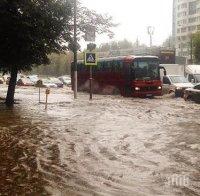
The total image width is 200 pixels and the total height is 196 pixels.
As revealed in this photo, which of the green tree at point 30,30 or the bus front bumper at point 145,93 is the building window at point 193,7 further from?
the green tree at point 30,30

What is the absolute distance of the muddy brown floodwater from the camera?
25.8 ft

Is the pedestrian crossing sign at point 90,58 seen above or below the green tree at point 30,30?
below

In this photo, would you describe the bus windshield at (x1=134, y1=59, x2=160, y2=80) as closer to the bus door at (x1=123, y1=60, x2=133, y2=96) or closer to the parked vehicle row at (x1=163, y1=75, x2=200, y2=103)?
the bus door at (x1=123, y1=60, x2=133, y2=96)

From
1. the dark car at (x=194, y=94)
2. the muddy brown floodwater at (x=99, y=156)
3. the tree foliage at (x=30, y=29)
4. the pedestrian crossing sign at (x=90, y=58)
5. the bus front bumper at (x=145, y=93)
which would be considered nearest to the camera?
the muddy brown floodwater at (x=99, y=156)

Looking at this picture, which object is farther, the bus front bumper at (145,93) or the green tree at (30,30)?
the bus front bumper at (145,93)

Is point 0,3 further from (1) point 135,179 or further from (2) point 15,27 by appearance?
(1) point 135,179

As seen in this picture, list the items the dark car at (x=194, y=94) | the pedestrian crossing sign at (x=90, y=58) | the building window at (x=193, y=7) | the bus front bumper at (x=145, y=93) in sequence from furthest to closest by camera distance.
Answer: the building window at (x=193, y=7)
the bus front bumper at (x=145, y=93)
the pedestrian crossing sign at (x=90, y=58)
the dark car at (x=194, y=94)

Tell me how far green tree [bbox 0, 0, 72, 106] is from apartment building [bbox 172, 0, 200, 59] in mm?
106039

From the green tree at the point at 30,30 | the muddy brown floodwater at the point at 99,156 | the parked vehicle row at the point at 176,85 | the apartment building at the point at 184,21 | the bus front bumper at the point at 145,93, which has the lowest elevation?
the muddy brown floodwater at the point at 99,156

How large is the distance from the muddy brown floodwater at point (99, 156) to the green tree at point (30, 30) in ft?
16.5

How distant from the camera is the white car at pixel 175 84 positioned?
1304 inches

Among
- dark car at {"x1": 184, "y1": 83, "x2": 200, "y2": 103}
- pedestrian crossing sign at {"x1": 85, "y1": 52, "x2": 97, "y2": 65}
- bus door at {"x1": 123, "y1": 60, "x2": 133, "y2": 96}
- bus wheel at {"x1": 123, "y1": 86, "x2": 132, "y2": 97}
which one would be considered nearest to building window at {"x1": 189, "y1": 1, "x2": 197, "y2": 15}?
bus wheel at {"x1": 123, "y1": 86, "x2": 132, "y2": 97}

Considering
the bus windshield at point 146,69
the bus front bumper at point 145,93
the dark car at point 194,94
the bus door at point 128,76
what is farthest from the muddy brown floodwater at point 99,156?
the bus door at point 128,76

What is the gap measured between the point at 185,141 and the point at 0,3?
1135cm
